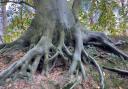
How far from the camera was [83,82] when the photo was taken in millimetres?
6195

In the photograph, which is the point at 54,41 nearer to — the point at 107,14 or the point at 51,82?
the point at 51,82

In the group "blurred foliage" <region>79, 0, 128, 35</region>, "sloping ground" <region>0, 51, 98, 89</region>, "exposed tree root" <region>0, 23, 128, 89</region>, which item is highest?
"blurred foliage" <region>79, 0, 128, 35</region>

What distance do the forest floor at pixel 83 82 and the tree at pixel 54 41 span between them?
0.46 feet

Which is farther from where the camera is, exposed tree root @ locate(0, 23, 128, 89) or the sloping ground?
exposed tree root @ locate(0, 23, 128, 89)

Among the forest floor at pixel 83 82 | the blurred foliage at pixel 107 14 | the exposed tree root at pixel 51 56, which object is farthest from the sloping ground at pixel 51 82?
the blurred foliage at pixel 107 14

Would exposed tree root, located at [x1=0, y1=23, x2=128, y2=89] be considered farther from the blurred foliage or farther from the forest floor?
the blurred foliage

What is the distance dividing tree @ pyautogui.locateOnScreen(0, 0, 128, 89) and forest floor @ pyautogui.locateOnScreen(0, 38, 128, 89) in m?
0.14

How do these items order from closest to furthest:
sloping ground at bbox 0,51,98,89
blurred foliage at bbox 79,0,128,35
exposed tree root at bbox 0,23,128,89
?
sloping ground at bbox 0,51,98,89, exposed tree root at bbox 0,23,128,89, blurred foliage at bbox 79,0,128,35

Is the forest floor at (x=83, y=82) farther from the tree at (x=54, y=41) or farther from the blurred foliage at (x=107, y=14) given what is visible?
the blurred foliage at (x=107, y=14)

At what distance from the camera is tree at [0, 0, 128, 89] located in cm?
636

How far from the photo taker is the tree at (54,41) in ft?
20.9

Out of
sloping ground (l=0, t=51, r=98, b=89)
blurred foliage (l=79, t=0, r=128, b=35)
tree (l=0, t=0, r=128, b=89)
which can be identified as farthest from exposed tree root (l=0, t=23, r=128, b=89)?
blurred foliage (l=79, t=0, r=128, b=35)

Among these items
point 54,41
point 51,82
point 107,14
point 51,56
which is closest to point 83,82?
point 51,82

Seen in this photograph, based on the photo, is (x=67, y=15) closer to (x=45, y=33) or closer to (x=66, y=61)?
(x=45, y=33)
